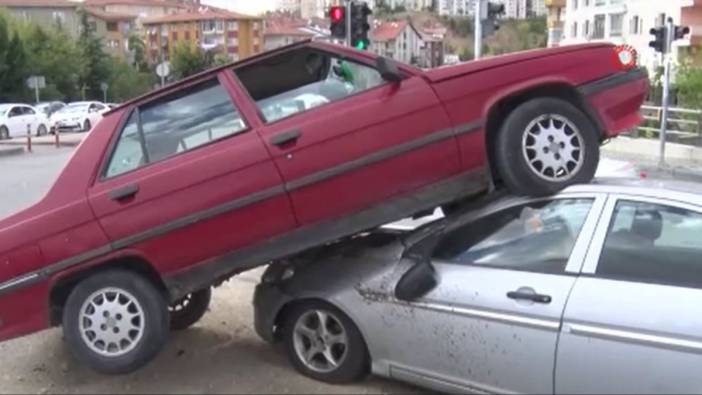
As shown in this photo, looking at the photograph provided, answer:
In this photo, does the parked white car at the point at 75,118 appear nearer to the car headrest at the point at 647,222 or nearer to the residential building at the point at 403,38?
the residential building at the point at 403,38

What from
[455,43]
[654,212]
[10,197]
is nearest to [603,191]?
[654,212]

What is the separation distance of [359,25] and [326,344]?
12.0 metres

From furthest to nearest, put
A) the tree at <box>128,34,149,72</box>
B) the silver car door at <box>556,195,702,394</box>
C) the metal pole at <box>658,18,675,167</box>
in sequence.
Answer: the tree at <box>128,34,149,72</box> → the metal pole at <box>658,18,675,167</box> → the silver car door at <box>556,195,702,394</box>

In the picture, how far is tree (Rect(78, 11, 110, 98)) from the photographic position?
236 feet

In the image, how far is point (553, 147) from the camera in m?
4.67

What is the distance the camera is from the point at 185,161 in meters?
4.50

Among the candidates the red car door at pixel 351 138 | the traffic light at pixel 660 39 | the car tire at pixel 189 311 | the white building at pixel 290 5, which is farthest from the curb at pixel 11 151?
the white building at pixel 290 5

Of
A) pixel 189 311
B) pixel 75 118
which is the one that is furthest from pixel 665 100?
pixel 75 118

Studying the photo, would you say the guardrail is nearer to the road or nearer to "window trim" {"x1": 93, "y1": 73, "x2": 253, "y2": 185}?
the road

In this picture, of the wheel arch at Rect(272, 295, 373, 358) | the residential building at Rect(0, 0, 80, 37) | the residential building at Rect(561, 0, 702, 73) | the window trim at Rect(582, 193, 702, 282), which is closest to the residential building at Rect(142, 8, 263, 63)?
the residential building at Rect(0, 0, 80, 37)

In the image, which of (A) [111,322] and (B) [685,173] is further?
(B) [685,173]

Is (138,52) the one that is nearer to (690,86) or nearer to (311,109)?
(690,86)

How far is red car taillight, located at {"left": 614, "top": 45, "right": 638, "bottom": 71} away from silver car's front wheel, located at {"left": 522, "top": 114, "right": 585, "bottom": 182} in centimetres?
57

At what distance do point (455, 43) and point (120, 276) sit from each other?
49.8 metres
